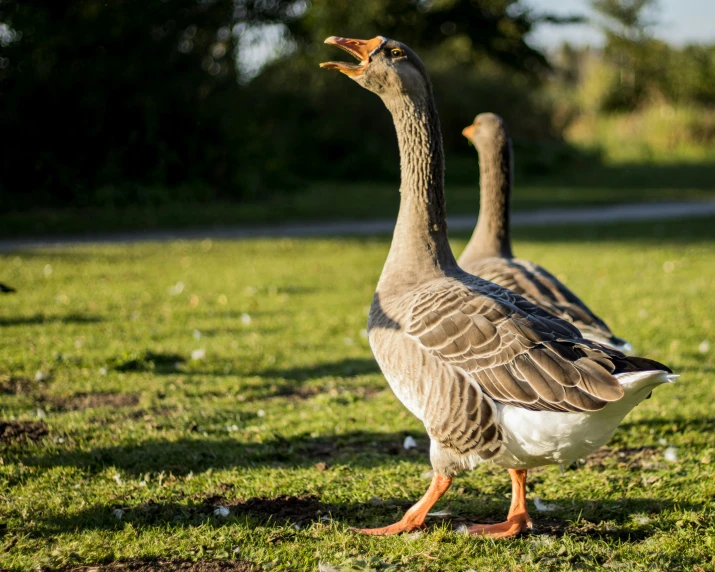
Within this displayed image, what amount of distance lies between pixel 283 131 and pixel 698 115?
19.6 m

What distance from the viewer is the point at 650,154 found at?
32781 millimetres

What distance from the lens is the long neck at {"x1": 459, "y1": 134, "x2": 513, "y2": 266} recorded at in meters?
5.98

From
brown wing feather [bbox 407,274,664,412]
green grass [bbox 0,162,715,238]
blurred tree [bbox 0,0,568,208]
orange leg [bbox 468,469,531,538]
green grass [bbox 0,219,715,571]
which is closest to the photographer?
brown wing feather [bbox 407,274,664,412]

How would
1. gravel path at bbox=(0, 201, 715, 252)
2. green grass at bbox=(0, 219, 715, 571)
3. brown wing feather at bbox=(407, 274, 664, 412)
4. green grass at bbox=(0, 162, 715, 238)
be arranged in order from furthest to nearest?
green grass at bbox=(0, 162, 715, 238) → gravel path at bbox=(0, 201, 715, 252) → green grass at bbox=(0, 219, 715, 571) → brown wing feather at bbox=(407, 274, 664, 412)

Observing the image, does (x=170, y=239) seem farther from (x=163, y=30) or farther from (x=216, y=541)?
(x=216, y=541)

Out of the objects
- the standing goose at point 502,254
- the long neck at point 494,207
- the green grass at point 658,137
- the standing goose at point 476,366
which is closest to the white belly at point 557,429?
the standing goose at point 476,366

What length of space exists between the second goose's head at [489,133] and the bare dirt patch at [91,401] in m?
3.47

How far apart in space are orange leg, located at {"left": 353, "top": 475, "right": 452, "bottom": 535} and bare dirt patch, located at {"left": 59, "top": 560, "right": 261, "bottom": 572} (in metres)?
0.62

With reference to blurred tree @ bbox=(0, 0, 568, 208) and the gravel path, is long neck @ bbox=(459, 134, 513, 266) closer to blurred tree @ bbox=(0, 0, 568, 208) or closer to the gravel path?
the gravel path

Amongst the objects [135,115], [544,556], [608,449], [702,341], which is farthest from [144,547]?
[135,115]

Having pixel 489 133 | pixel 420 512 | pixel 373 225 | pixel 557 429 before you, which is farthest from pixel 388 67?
pixel 373 225

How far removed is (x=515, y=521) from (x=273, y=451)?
1660 mm

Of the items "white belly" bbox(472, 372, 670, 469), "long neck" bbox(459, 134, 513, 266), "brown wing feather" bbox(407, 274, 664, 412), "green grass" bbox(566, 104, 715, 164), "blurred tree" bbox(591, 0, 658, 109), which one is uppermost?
"blurred tree" bbox(591, 0, 658, 109)

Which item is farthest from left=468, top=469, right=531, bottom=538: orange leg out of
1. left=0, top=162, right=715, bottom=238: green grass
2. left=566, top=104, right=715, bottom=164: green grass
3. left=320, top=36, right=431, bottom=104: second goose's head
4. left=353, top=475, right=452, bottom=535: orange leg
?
left=566, top=104, right=715, bottom=164: green grass
